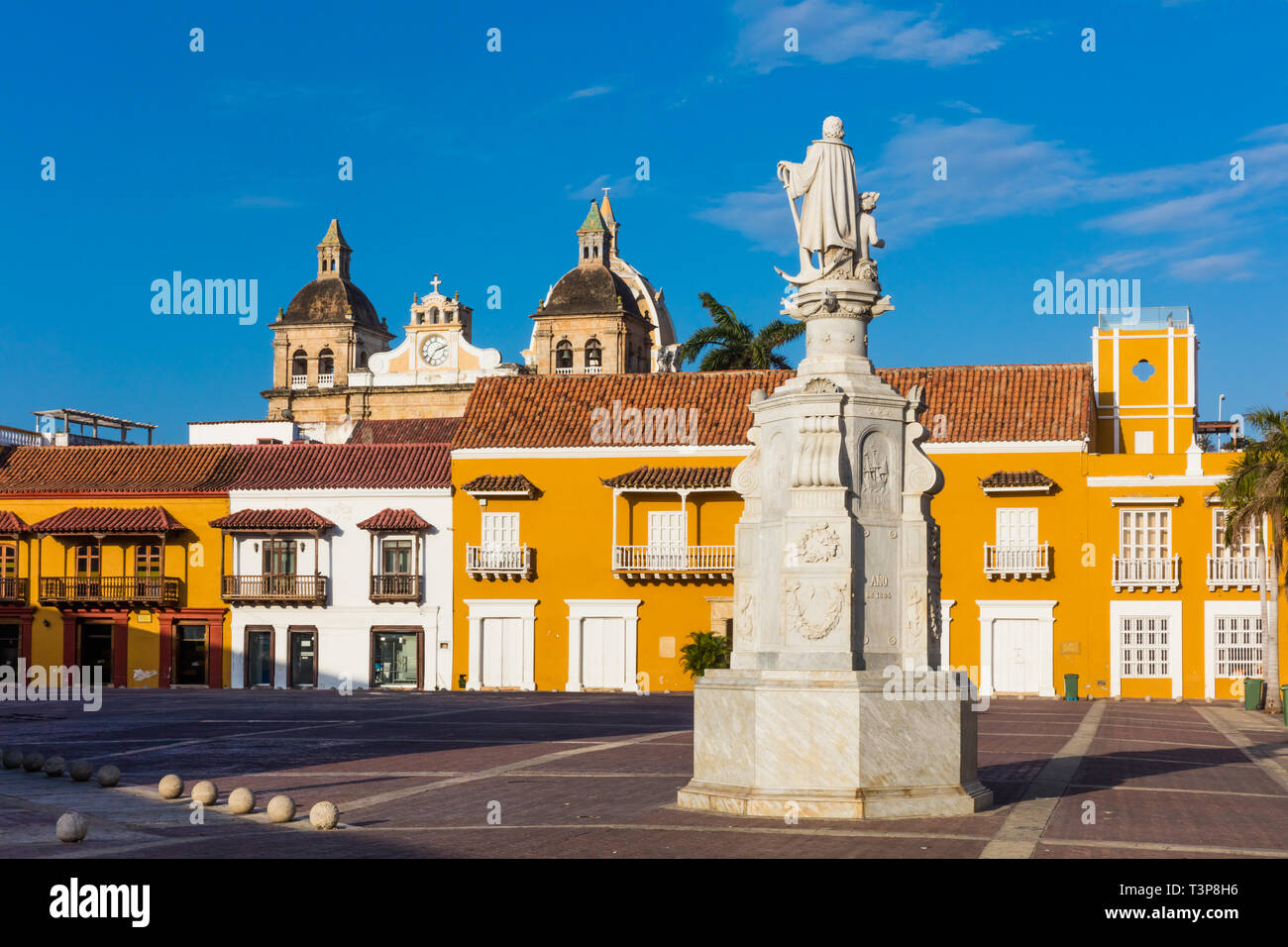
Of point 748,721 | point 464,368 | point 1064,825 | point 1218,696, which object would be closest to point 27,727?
point 748,721

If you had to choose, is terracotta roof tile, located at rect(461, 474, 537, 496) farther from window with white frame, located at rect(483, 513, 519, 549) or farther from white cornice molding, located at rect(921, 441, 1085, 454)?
white cornice molding, located at rect(921, 441, 1085, 454)

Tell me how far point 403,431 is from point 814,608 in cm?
6035

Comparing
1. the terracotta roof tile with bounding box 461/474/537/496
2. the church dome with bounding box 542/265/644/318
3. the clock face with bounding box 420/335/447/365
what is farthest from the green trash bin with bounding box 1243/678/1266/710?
the clock face with bounding box 420/335/447/365

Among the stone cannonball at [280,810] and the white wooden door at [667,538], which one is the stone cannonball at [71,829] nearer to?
the stone cannonball at [280,810]

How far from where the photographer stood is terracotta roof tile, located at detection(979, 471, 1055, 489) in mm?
44688

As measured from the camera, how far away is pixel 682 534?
47719 mm

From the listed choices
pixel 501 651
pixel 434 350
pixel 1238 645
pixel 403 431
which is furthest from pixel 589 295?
pixel 1238 645

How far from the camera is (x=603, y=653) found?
Answer: 4831 centimetres

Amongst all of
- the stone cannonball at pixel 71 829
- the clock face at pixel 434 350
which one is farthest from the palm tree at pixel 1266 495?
the clock face at pixel 434 350

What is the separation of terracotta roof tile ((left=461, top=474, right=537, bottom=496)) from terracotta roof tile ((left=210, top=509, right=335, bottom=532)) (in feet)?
18.0

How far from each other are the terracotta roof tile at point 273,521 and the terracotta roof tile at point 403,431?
60.1 feet

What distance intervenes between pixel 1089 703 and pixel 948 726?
28722mm

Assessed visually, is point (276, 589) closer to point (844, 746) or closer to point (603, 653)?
point (603, 653)
